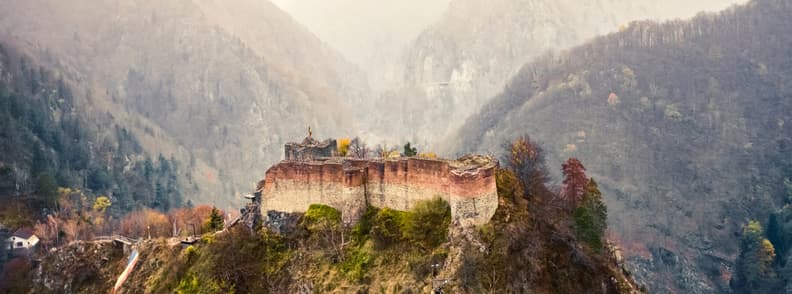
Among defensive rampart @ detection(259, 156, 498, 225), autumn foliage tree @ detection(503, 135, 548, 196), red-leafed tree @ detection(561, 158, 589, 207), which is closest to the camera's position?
defensive rampart @ detection(259, 156, 498, 225)

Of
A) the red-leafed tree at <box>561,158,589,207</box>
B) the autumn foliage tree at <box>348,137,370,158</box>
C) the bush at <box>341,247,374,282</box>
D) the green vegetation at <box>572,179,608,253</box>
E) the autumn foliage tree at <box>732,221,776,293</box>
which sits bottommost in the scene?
the autumn foliage tree at <box>732,221,776,293</box>

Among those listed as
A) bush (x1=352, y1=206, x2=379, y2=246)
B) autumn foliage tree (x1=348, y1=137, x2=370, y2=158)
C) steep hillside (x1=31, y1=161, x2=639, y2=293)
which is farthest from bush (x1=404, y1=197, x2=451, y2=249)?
autumn foliage tree (x1=348, y1=137, x2=370, y2=158)

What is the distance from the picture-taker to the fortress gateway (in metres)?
38.2

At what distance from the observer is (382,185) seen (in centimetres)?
4334

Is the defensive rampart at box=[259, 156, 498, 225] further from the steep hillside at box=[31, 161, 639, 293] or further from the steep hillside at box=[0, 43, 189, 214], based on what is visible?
the steep hillside at box=[0, 43, 189, 214]

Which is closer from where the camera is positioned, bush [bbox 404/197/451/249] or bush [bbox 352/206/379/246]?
bush [bbox 404/197/451/249]

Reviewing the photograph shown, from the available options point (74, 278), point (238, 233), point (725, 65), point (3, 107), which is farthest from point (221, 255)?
point (725, 65)

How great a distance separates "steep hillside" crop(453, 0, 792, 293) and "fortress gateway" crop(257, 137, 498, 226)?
78246 millimetres

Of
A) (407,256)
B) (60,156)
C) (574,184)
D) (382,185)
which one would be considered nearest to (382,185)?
(382,185)

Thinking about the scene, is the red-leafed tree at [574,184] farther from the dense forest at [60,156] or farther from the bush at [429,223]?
the dense forest at [60,156]

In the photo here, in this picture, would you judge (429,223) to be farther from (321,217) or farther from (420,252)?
(321,217)

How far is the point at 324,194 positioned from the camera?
1790 inches

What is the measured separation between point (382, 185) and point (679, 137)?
451 feet

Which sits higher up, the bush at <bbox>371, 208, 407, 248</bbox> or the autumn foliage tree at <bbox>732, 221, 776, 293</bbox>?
the bush at <bbox>371, 208, 407, 248</bbox>
